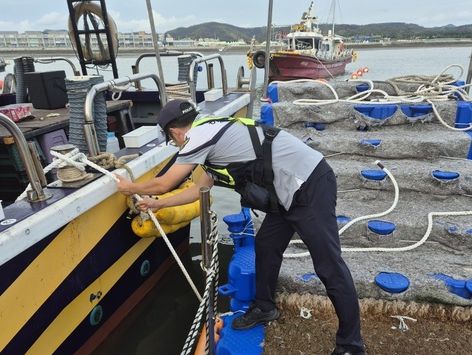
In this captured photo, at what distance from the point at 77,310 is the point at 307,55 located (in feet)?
70.5

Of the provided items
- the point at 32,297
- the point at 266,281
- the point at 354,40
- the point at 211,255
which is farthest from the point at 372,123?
the point at 354,40

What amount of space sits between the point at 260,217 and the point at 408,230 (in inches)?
48.2

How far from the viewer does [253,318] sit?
253 cm

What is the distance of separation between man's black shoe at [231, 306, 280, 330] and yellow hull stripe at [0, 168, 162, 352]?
1.14 meters

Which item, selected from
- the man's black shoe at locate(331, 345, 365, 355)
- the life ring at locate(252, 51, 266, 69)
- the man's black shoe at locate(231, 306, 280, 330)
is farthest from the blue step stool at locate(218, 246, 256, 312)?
the life ring at locate(252, 51, 266, 69)

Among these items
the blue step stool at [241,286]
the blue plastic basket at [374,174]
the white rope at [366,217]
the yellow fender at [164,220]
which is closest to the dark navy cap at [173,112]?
the yellow fender at [164,220]

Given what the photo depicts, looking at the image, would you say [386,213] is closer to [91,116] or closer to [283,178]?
[283,178]

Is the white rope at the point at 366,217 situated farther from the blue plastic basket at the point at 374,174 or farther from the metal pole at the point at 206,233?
the metal pole at the point at 206,233

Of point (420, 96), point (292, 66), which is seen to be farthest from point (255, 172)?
point (292, 66)

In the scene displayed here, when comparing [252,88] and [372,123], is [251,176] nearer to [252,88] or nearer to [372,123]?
[372,123]

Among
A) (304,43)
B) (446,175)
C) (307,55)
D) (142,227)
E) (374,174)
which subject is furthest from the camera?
(304,43)

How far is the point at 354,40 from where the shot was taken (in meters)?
85.7

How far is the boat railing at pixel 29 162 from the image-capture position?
2109 millimetres

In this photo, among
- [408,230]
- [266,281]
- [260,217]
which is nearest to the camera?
[266,281]
